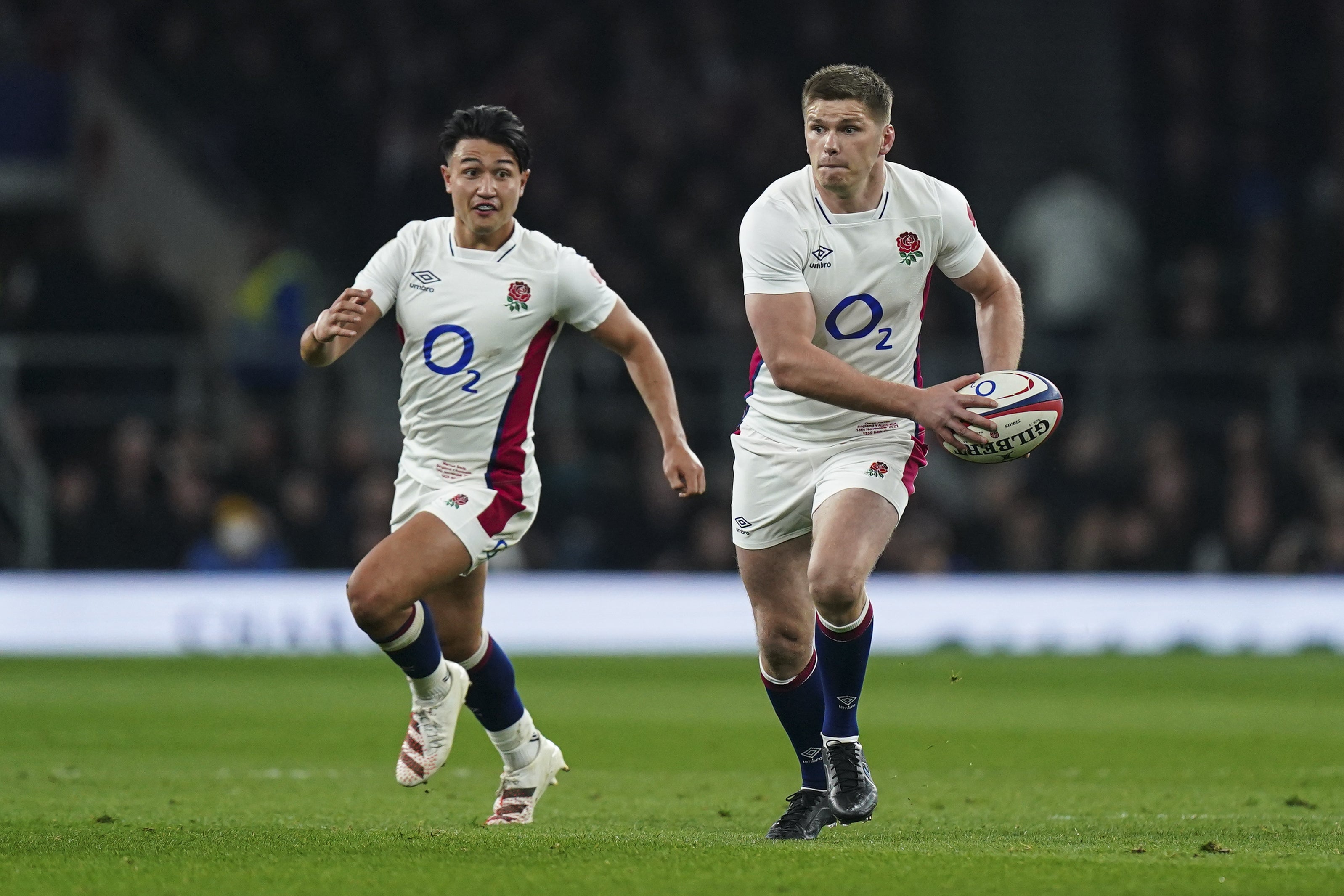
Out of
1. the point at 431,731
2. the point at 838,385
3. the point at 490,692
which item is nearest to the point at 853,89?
the point at 838,385

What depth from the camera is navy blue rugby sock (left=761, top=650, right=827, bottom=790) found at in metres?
6.82

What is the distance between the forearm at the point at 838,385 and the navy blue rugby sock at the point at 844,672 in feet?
2.24

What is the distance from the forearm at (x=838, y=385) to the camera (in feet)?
20.2

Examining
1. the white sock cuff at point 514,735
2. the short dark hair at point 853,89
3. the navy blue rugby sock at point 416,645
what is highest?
the short dark hair at point 853,89

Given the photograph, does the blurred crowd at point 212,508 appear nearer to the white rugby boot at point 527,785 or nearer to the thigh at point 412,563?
→ the white rugby boot at point 527,785

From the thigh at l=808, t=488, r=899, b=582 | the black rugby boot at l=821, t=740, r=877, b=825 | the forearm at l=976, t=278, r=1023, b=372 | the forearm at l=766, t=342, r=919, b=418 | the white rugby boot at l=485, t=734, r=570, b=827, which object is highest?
the forearm at l=976, t=278, r=1023, b=372

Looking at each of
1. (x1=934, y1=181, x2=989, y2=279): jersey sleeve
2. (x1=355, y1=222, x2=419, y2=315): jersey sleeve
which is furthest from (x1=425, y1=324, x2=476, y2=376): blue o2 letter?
(x1=934, y1=181, x2=989, y2=279): jersey sleeve

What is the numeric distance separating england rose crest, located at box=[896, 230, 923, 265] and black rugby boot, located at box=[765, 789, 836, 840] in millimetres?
1773

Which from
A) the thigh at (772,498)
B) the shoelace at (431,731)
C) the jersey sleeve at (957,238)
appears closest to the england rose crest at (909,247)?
the jersey sleeve at (957,238)

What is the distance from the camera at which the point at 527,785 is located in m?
7.24

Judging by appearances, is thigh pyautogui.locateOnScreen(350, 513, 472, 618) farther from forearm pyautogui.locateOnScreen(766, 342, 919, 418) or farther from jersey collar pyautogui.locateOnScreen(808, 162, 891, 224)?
jersey collar pyautogui.locateOnScreen(808, 162, 891, 224)

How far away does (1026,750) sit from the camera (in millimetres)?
10016

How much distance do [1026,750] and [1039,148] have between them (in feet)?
43.2

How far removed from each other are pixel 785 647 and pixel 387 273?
194 centimetres
